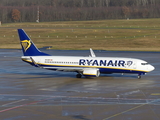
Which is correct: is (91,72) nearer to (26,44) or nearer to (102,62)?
(102,62)

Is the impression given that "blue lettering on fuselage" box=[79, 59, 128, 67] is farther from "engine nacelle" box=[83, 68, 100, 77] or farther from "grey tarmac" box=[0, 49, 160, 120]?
"grey tarmac" box=[0, 49, 160, 120]

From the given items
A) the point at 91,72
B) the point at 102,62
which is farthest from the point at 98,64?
the point at 91,72

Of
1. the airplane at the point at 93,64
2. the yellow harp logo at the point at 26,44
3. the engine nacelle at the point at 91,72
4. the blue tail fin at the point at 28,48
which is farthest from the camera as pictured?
the yellow harp logo at the point at 26,44

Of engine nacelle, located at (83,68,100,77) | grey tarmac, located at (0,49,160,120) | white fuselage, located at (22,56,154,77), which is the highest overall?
white fuselage, located at (22,56,154,77)

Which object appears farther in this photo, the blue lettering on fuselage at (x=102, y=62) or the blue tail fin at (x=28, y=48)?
the blue tail fin at (x=28, y=48)

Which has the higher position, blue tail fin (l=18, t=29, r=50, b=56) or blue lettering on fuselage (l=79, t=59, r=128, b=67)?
blue tail fin (l=18, t=29, r=50, b=56)

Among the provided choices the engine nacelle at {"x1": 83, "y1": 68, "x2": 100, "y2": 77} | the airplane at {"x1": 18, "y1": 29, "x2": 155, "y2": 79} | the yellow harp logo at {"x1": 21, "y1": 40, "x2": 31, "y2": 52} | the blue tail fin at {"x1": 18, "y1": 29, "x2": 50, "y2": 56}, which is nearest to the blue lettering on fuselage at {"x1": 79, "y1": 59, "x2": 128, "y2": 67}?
the airplane at {"x1": 18, "y1": 29, "x2": 155, "y2": 79}

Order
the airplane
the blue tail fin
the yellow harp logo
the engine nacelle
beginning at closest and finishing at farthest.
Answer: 1. the engine nacelle
2. the airplane
3. the blue tail fin
4. the yellow harp logo

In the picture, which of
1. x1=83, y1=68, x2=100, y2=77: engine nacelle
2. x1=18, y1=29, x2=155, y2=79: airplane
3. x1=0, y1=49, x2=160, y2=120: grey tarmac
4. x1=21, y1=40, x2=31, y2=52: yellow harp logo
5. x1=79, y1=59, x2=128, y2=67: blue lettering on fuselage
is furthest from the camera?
x1=21, y1=40, x2=31, y2=52: yellow harp logo

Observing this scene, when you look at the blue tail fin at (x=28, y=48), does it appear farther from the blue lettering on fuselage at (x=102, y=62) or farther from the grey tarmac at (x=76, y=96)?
the blue lettering on fuselage at (x=102, y=62)

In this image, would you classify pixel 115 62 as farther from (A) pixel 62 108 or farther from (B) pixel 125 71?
(A) pixel 62 108

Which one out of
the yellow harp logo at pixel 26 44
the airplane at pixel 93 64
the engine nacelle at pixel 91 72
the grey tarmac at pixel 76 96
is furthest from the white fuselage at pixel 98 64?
the yellow harp logo at pixel 26 44

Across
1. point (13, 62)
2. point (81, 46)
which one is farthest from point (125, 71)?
point (81, 46)

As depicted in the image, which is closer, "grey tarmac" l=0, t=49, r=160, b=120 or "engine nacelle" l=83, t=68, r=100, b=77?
"grey tarmac" l=0, t=49, r=160, b=120
